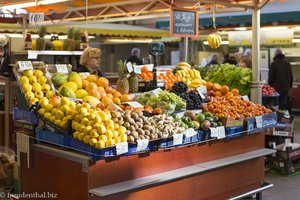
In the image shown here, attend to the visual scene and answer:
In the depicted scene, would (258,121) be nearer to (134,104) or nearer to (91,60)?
(134,104)

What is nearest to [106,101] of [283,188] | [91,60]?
[91,60]

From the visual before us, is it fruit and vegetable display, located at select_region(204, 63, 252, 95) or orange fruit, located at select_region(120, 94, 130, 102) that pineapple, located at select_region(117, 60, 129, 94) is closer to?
orange fruit, located at select_region(120, 94, 130, 102)

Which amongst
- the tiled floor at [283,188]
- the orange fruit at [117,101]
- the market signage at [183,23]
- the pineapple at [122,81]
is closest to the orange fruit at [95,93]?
the orange fruit at [117,101]

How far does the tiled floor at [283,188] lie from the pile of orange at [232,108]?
106 centimetres

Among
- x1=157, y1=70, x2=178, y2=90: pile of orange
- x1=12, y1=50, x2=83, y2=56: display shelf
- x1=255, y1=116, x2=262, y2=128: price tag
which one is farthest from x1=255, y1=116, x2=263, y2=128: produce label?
x1=12, y1=50, x2=83, y2=56: display shelf

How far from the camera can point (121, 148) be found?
3.69 m

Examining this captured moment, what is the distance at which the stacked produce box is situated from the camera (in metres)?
3.76

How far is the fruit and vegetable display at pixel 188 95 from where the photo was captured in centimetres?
509

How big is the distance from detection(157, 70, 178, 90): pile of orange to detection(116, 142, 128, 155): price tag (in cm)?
208

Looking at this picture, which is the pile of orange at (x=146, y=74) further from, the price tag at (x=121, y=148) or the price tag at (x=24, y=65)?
the price tag at (x=121, y=148)

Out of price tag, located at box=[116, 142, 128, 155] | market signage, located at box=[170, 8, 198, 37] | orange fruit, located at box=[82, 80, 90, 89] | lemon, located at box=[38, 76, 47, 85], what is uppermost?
market signage, located at box=[170, 8, 198, 37]

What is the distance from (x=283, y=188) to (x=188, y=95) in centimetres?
192

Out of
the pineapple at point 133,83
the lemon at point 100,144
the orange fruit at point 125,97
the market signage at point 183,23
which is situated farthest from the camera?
the market signage at point 183,23

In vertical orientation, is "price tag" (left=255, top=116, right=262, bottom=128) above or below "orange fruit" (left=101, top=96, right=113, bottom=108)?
below
